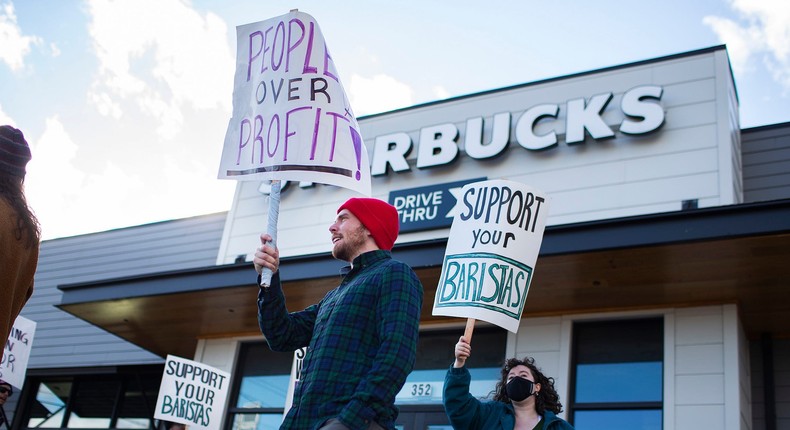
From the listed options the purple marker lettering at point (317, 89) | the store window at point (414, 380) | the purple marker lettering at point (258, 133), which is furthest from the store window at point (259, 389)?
the purple marker lettering at point (317, 89)

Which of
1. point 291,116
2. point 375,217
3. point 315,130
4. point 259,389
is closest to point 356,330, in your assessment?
point 375,217

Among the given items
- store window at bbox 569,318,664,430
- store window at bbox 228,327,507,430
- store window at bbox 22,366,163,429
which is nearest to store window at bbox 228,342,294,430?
store window at bbox 228,327,507,430

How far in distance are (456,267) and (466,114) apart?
631 centimetres

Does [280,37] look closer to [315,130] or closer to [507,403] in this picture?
[315,130]

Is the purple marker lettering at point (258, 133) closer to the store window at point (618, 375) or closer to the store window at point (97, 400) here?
the store window at point (618, 375)

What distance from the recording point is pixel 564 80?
1142cm

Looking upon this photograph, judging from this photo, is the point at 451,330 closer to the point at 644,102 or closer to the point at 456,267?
the point at 644,102

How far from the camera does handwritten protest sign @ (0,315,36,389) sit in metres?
10.7

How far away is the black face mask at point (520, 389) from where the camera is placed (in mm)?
5672

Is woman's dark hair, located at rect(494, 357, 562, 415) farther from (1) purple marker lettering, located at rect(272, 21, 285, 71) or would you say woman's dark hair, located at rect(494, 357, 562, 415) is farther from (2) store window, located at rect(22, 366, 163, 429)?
(2) store window, located at rect(22, 366, 163, 429)

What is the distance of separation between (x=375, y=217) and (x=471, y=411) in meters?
2.09

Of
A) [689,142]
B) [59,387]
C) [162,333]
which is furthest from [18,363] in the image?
[689,142]

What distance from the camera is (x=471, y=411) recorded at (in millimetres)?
5617

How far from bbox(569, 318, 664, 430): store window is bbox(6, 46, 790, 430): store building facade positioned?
0.06 feet
